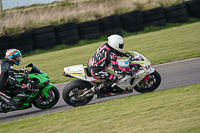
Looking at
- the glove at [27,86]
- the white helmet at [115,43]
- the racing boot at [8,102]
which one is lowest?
the racing boot at [8,102]

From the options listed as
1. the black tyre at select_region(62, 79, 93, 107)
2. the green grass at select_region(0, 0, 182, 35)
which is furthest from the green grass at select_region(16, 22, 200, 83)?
the black tyre at select_region(62, 79, 93, 107)

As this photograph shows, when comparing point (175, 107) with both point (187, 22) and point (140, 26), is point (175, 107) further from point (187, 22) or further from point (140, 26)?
point (187, 22)

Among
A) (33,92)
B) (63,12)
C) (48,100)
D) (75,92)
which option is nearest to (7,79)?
(33,92)

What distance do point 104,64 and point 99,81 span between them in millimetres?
474

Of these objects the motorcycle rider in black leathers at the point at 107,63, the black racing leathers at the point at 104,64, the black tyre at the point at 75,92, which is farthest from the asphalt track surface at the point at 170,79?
the black racing leathers at the point at 104,64

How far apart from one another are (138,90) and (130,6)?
11.5 meters

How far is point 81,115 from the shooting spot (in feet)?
19.8

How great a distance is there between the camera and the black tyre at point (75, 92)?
669 cm

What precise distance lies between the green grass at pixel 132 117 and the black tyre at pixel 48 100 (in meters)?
0.72

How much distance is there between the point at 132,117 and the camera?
5430 mm

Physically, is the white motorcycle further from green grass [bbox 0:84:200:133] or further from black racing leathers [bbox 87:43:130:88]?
green grass [bbox 0:84:200:133]

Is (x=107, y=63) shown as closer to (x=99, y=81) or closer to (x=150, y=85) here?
(x=99, y=81)

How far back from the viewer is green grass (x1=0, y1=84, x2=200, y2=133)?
4.84 m

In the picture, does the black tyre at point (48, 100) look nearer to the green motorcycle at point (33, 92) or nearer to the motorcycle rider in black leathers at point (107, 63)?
the green motorcycle at point (33, 92)
